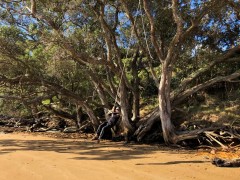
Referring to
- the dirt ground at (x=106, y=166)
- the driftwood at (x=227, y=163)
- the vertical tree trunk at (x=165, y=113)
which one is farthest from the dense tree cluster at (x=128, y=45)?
the driftwood at (x=227, y=163)

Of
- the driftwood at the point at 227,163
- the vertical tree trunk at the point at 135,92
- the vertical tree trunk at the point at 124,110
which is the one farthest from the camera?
the vertical tree trunk at the point at 135,92

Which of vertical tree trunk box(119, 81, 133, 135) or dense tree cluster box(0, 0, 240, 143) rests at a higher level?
dense tree cluster box(0, 0, 240, 143)

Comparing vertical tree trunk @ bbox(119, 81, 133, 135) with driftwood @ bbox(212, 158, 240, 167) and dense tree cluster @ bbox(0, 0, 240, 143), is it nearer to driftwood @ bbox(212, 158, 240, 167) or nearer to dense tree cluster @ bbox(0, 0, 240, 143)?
dense tree cluster @ bbox(0, 0, 240, 143)

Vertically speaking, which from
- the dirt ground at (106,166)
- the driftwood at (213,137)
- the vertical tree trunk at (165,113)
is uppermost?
the vertical tree trunk at (165,113)

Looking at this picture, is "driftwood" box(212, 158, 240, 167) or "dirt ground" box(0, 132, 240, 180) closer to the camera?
"dirt ground" box(0, 132, 240, 180)

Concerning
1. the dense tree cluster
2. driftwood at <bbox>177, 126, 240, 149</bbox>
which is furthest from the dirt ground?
the dense tree cluster

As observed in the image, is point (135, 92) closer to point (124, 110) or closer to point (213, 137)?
point (124, 110)

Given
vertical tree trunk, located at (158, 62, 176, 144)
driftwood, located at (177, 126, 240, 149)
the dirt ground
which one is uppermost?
vertical tree trunk, located at (158, 62, 176, 144)

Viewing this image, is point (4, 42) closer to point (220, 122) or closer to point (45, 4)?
point (45, 4)

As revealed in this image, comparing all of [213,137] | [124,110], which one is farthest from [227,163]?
[124,110]

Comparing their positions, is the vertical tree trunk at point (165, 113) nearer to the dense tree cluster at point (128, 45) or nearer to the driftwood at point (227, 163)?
the dense tree cluster at point (128, 45)

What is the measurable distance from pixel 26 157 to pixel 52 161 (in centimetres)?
103

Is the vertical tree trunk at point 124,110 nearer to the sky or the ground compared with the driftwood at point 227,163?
nearer to the sky

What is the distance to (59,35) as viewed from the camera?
A: 43.4 ft
